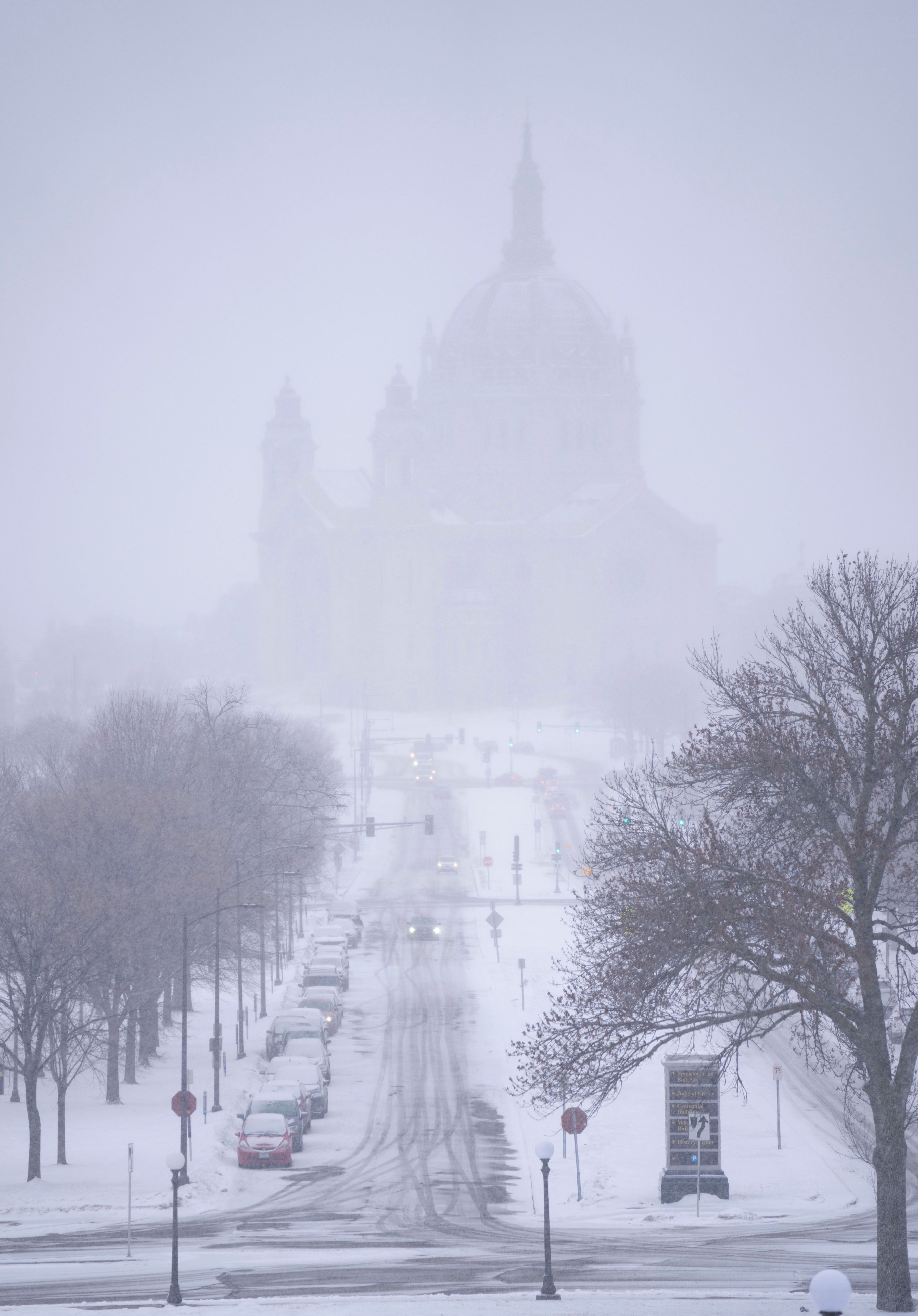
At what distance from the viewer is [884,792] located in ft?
64.3

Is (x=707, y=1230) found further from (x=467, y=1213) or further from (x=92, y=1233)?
(x=92, y=1233)

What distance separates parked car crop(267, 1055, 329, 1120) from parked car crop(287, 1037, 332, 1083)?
6.21ft

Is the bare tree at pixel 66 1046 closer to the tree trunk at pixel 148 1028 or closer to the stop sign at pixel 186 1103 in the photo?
the stop sign at pixel 186 1103

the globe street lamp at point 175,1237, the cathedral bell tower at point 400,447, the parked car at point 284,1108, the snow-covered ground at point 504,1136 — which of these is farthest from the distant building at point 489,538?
the globe street lamp at point 175,1237

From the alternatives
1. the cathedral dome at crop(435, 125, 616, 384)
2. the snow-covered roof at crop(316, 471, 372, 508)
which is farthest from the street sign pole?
the cathedral dome at crop(435, 125, 616, 384)

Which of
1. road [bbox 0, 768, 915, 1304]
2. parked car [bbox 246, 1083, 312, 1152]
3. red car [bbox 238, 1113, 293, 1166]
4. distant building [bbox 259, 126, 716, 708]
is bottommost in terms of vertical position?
road [bbox 0, 768, 915, 1304]

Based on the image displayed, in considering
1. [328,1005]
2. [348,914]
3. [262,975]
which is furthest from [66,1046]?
[348,914]

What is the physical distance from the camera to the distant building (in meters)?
153

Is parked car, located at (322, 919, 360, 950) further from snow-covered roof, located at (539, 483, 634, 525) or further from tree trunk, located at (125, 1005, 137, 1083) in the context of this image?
snow-covered roof, located at (539, 483, 634, 525)

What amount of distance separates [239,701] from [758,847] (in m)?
34.9

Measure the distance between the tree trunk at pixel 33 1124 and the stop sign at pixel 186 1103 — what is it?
241 centimetres

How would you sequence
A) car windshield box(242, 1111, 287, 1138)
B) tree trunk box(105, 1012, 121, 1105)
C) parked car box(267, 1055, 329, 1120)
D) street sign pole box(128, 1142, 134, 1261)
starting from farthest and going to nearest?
parked car box(267, 1055, 329, 1120), tree trunk box(105, 1012, 121, 1105), car windshield box(242, 1111, 287, 1138), street sign pole box(128, 1142, 134, 1261)

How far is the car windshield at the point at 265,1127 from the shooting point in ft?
103

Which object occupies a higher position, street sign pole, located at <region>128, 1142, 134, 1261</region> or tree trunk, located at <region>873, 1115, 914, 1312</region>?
tree trunk, located at <region>873, 1115, 914, 1312</region>
